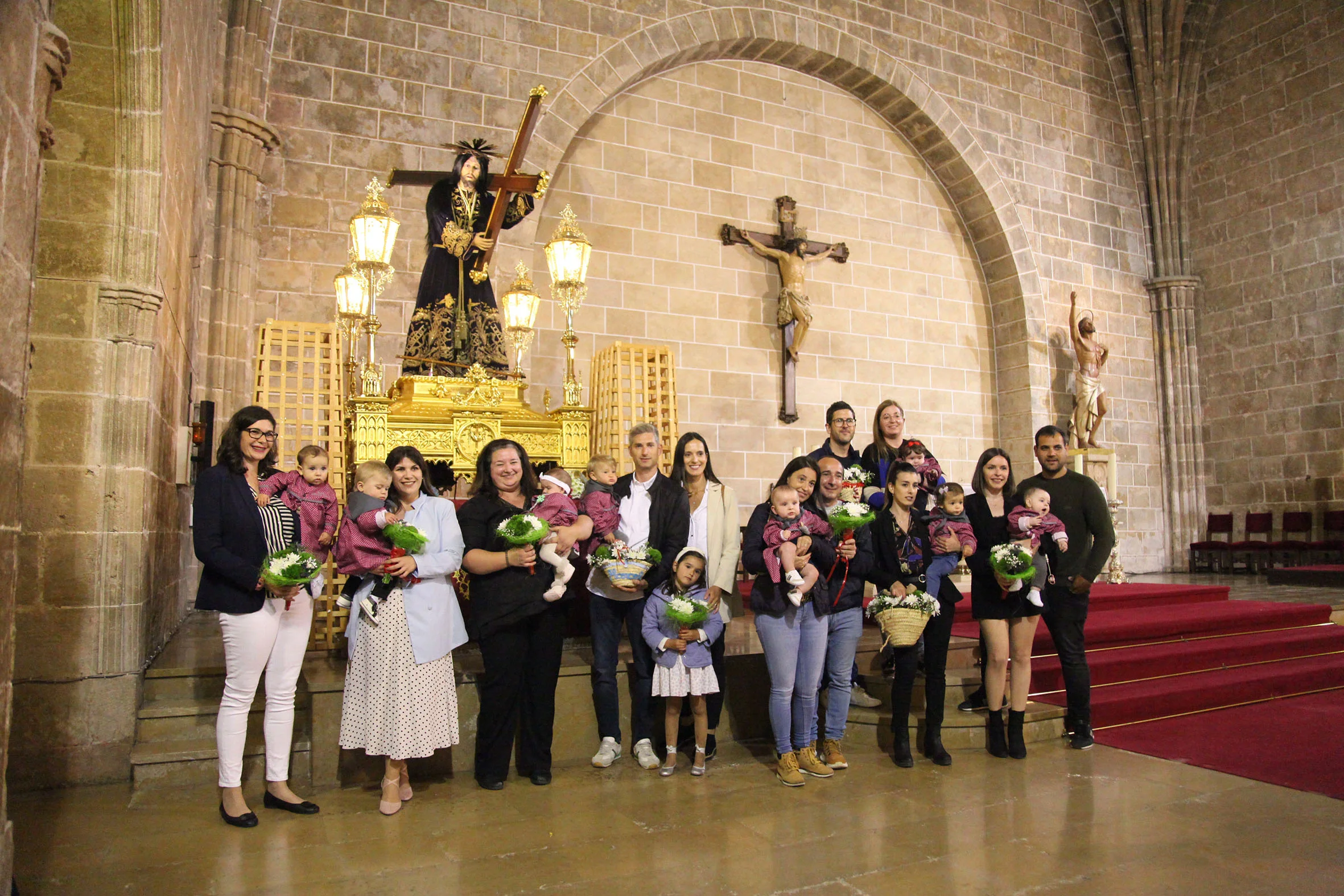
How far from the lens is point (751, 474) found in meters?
10.1

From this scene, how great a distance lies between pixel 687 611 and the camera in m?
3.96

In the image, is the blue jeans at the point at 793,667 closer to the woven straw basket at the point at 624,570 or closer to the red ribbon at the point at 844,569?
the red ribbon at the point at 844,569

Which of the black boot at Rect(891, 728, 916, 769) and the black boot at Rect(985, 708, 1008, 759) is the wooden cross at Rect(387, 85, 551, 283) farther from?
the black boot at Rect(985, 708, 1008, 759)

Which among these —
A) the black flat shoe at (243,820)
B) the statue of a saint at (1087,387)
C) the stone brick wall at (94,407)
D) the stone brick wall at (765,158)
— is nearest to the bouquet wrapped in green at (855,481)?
the black flat shoe at (243,820)

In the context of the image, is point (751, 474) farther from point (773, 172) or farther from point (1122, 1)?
point (1122, 1)

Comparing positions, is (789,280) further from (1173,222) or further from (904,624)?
(904,624)

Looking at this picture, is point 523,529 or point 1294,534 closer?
point 523,529

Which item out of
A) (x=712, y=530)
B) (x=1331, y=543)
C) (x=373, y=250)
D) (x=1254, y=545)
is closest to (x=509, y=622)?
(x=712, y=530)

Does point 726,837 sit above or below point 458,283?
below

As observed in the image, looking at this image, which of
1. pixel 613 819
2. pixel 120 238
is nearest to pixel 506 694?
pixel 613 819

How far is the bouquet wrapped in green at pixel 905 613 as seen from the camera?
4199mm

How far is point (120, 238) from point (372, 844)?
2.88 metres

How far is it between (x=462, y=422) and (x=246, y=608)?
7.72 ft

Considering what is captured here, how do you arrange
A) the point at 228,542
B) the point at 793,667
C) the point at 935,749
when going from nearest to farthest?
the point at 228,542 < the point at 793,667 < the point at 935,749
